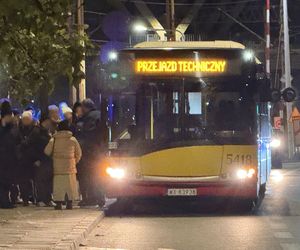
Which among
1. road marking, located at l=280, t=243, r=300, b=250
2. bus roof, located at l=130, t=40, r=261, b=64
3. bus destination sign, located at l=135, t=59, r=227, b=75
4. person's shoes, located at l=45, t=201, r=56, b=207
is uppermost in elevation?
bus roof, located at l=130, t=40, r=261, b=64

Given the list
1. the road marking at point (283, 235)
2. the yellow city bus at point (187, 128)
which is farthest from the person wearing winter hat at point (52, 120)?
the road marking at point (283, 235)

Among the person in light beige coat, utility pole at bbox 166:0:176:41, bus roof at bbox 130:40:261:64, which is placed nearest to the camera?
the person in light beige coat

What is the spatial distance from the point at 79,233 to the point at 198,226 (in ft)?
8.09

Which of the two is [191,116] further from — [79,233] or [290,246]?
[290,246]

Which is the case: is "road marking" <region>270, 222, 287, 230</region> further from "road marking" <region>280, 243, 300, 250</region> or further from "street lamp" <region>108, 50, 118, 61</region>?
"street lamp" <region>108, 50, 118, 61</region>

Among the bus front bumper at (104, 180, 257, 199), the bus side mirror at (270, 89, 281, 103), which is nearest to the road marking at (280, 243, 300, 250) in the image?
the bus front bumper at (104, 180, 257, 199)

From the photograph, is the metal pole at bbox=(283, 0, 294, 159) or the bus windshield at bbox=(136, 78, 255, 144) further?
the metal pole at bbox=(283, 0, 294, 159)

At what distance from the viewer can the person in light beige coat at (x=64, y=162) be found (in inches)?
496

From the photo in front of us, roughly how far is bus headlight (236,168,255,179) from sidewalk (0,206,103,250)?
8.54 feet

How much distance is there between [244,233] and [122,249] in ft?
7.31

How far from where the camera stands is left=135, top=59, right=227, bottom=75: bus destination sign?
43.4ft

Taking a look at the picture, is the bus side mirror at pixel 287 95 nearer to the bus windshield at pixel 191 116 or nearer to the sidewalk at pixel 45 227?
the bus windshield at pixel 191 116

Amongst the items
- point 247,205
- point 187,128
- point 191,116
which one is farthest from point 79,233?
point 247,205

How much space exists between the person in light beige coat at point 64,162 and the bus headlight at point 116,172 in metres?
0.62
